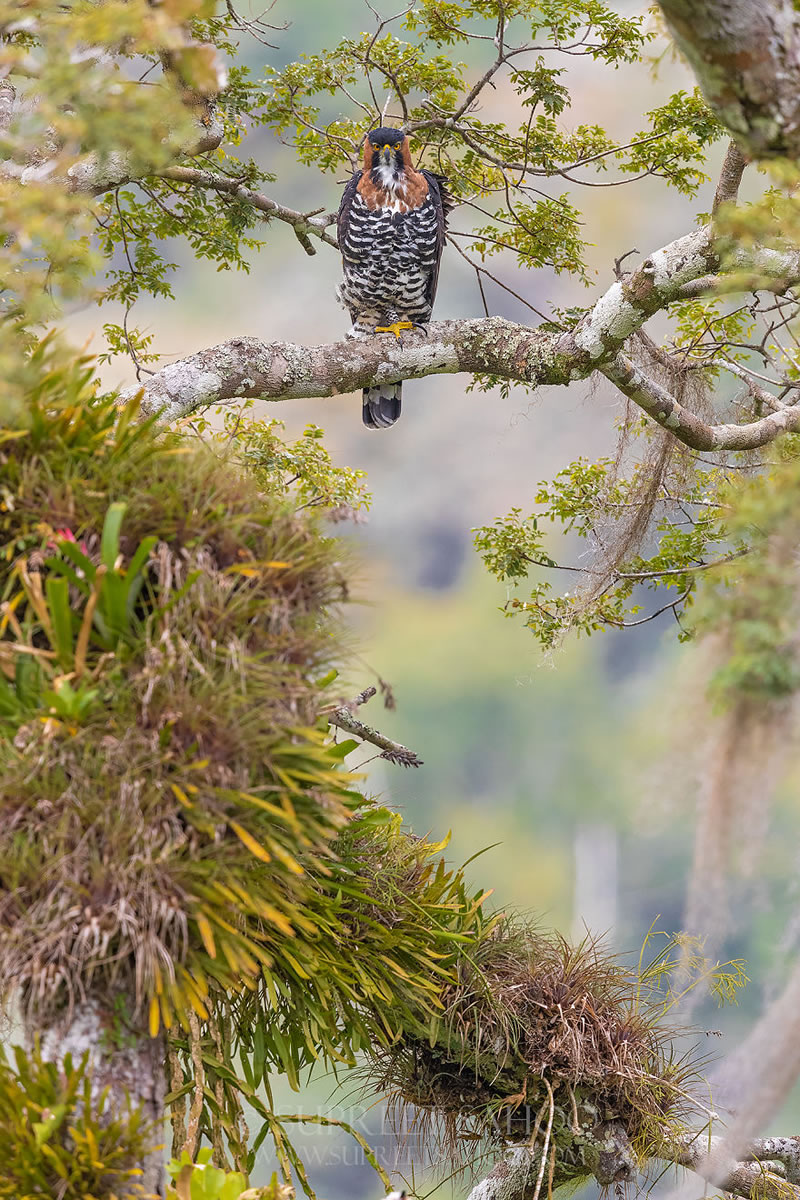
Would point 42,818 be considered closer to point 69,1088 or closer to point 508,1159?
point 69,1088

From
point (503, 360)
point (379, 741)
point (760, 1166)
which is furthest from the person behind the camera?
point (379, 741)

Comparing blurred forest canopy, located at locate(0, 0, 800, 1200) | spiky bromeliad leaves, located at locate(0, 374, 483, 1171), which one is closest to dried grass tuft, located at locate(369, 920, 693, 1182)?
blurred forest canopy, located at locate(0, 0, 800, 1200)

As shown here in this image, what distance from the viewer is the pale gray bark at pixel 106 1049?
1.59 metres

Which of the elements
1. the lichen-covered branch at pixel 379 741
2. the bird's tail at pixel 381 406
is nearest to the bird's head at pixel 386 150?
the bird's tail at pixel 381 406

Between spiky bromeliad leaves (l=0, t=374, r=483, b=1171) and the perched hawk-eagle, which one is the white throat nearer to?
the perched hawk-eagle

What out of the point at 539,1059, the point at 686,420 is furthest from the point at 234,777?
the point at 686,420

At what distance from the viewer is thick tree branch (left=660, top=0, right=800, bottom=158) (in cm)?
149

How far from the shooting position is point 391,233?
389cm

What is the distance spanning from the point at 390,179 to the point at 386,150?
0.31 feet

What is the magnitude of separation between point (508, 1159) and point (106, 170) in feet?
8.59

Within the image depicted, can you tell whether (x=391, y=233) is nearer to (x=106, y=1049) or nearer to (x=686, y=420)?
(x=686, y=420)

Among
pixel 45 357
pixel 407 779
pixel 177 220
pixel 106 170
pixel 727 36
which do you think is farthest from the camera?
pixel 407 779

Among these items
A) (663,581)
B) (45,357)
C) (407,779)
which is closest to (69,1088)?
(45,357)

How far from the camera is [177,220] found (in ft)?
13.0
